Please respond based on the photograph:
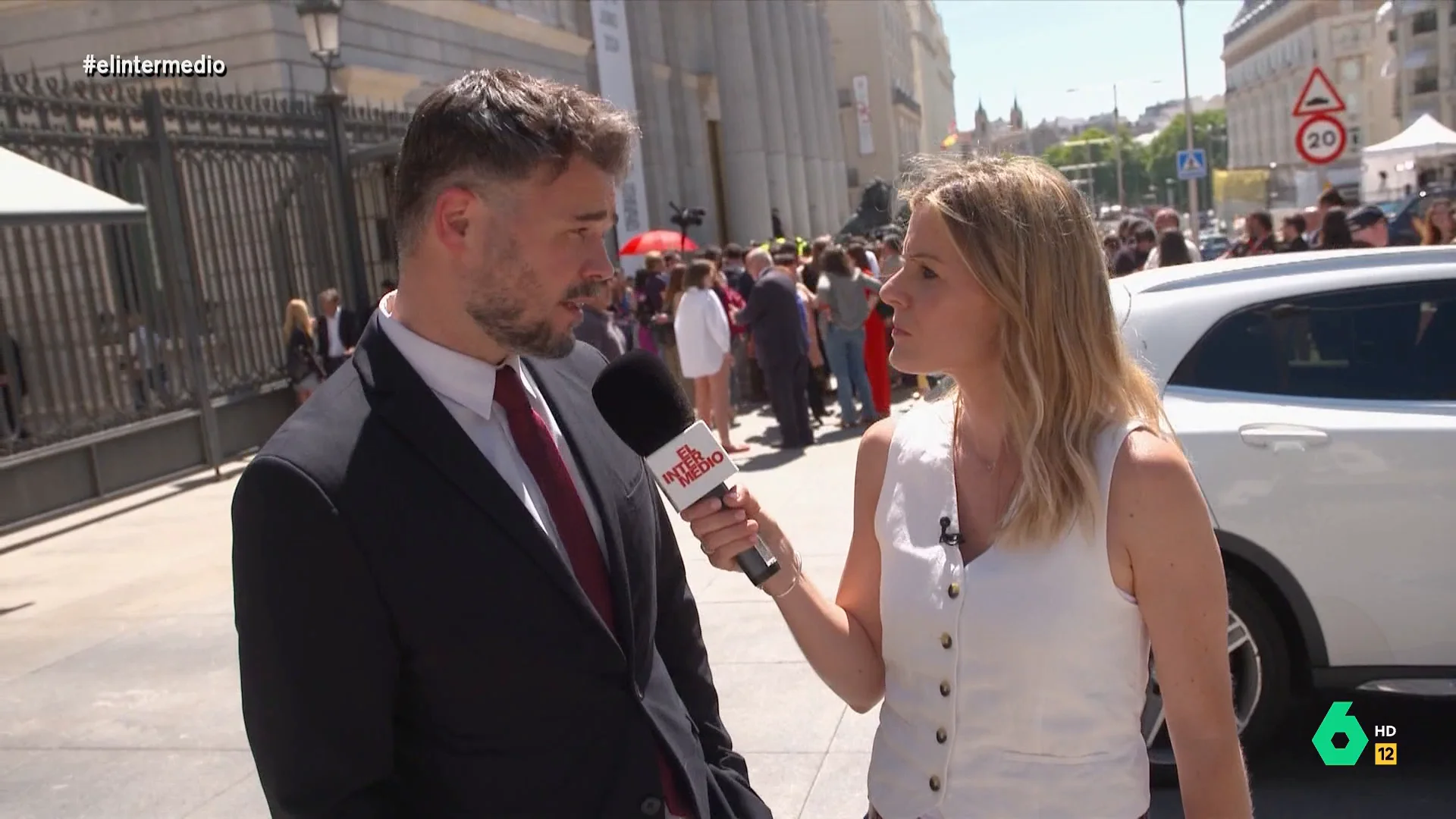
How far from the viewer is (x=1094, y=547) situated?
81.4 inches

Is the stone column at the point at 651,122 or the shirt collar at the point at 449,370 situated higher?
the stone column at the point at 651,122

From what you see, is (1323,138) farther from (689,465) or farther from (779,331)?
(689,465)

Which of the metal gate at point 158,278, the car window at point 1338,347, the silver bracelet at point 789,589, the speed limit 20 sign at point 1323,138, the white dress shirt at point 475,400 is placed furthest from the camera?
the speed limit 20 sign at point 1323,138

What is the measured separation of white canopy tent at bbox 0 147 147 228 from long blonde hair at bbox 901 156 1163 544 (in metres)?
7.25

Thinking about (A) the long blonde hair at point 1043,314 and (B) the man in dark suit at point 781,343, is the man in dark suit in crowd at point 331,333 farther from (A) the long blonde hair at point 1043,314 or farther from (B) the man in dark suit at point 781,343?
(A) the long blonde hair at point 1043,314

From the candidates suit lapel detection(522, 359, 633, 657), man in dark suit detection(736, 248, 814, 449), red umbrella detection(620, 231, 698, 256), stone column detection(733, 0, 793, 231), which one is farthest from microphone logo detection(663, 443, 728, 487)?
stone column detection(733, 0, 793, 231)

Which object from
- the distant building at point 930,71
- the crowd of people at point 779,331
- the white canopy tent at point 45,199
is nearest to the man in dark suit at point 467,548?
the white canopy tent at point 45,199

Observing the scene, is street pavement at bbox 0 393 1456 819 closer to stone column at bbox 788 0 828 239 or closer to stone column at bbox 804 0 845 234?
stone column at bbox 788 0 828 239

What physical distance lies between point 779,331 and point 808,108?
Answer: 3921 centimetres

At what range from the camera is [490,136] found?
1.86 meters

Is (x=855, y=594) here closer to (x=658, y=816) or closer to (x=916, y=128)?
(x=658, y=816)

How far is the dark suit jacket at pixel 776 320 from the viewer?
41.5 feet

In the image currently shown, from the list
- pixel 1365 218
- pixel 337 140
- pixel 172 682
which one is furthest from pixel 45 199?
pixel 1365 218

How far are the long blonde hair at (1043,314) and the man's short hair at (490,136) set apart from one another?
0.64 metres
